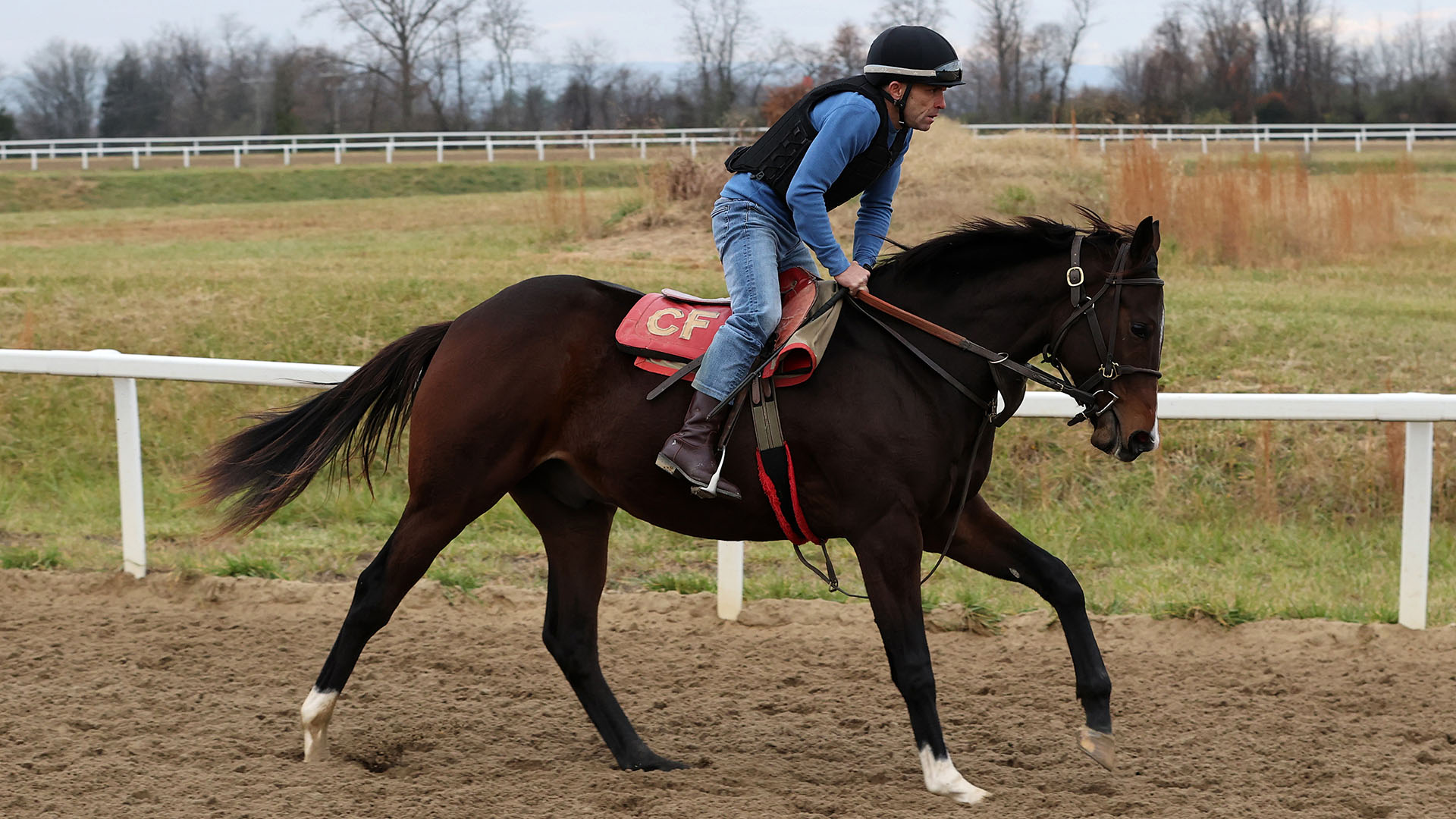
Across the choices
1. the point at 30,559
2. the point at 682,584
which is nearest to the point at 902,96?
the point at 682,584

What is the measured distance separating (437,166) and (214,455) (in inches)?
1128

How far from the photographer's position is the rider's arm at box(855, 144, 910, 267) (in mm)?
4352

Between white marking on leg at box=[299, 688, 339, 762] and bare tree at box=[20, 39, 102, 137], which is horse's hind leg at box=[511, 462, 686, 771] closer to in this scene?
white marking on leg at box=[299, 688, 339, 762]

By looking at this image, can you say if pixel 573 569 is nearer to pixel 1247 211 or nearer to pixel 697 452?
pixel 697 452

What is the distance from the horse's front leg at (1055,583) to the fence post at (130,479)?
415 cm

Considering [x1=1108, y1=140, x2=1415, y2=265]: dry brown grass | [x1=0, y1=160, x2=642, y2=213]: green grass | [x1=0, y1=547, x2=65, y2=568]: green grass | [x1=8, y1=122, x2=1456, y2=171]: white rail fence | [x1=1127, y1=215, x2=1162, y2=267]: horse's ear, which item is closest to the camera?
[x1=1127, y1=215, x2=1162, y2=267]: horse's ear

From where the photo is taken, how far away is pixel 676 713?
4836mm

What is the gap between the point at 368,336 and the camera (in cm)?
1023

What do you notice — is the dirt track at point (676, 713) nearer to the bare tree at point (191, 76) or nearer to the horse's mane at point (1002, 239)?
the horse's mane at point (1002, 239)

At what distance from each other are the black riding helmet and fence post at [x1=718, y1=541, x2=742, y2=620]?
2.46m

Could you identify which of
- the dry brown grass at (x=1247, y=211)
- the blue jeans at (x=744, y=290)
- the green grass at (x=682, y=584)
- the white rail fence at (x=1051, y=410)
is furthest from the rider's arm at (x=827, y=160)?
the dry brown grass at (x=1247, y=211)

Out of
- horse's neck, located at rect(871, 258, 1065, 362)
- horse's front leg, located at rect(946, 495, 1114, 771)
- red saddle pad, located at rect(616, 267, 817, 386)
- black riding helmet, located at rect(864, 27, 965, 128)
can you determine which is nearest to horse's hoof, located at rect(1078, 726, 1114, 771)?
horse's front leg, located at rect(946, 495, 1114, 771)

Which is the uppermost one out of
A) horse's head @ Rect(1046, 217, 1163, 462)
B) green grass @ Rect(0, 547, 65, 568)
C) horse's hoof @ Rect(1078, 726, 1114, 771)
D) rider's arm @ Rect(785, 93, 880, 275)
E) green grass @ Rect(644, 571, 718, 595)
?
rider's arm @ Rect(785, 93, 880, 275)

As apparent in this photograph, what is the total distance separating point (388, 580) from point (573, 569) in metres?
0.65
